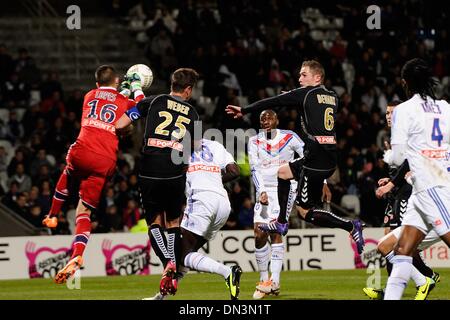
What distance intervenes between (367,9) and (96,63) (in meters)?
6.87

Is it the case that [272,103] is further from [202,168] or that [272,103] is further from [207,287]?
[207,287]

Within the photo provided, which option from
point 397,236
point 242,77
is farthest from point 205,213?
point 242,77

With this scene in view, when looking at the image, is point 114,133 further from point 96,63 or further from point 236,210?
point 96,63

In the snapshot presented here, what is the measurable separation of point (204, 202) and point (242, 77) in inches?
483

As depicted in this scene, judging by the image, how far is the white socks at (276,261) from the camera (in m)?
12.8

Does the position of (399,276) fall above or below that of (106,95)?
below

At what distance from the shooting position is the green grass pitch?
12391 mm

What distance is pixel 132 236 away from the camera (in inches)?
715

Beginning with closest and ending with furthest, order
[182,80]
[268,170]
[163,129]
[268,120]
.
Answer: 1. [163,129]
2. [182,80]
3. [268,120]
4. [268,170]

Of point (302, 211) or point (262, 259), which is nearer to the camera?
point (302, 211)

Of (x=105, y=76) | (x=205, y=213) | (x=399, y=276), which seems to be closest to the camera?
(x=399, y=276)

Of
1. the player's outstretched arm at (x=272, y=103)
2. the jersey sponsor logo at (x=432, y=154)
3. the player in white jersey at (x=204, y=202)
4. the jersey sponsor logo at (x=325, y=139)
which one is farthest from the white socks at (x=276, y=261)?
the jersey sponsor logo at (x=432, y=154)

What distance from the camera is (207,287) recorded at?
46.2 ft

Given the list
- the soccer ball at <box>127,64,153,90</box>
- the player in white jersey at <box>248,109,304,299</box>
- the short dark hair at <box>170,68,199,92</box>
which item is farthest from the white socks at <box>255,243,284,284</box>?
the short dark hair at <box>170,68,199,92</box>
